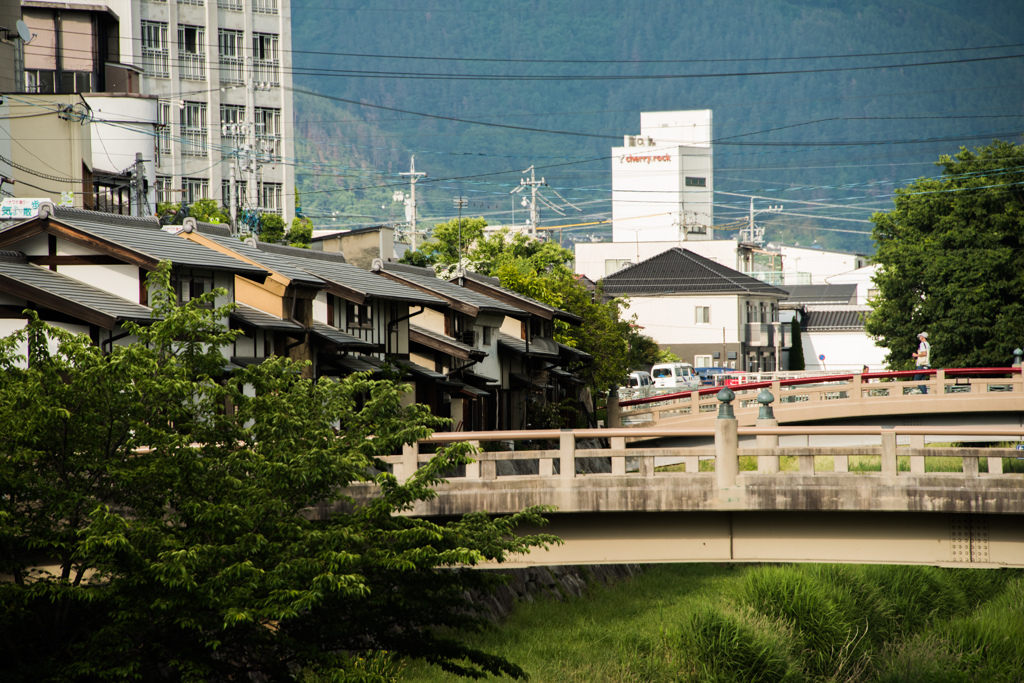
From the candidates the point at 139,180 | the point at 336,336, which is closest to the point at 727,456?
the point at 336,336

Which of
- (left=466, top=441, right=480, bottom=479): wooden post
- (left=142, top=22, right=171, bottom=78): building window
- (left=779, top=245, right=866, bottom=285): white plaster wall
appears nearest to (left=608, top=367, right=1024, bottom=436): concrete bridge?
(left=466, top=441, right=480, bottom=479): wooden post

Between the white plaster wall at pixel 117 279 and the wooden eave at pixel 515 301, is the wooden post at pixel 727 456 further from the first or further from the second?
the wooden eave at pixel 515 301

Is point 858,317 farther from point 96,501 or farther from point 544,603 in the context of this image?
point 96,501

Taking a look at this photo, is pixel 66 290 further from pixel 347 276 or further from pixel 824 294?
pixel 824 294

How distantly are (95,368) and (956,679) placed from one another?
20589 millimetres

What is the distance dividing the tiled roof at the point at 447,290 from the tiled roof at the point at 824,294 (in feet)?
217

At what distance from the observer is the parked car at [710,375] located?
6303 cm

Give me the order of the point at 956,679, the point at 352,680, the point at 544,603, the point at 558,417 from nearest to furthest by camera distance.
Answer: the point at 352,680, the point at 956,679, the point at 544,603, the point at 558,417

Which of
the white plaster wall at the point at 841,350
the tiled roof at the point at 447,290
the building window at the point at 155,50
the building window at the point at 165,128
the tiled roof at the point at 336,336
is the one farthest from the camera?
the white plaster wall at the point at 841,350

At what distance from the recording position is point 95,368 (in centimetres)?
1269

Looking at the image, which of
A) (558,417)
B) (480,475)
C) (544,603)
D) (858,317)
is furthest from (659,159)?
(480,475)

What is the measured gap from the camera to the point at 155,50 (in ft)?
222

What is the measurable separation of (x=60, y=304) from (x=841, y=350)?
78253mm

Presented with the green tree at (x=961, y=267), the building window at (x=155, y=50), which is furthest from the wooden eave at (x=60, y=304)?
the building window at (x=155, y=50)
